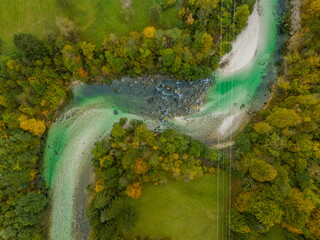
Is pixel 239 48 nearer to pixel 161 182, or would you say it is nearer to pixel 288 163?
pixel 288 163

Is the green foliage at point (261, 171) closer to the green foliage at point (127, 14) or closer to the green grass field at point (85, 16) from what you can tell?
the green grass field at point (85, 16)

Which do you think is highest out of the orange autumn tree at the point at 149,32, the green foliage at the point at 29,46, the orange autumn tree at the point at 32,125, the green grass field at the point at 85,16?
the green grass field at the point at 85,16

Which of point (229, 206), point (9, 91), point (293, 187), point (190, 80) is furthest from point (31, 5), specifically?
point (293, 187)

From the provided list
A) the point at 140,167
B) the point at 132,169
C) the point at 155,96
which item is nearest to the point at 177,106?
the point at 155,96

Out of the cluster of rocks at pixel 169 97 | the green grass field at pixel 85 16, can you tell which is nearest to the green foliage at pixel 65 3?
the green grass field at pixel 85 16

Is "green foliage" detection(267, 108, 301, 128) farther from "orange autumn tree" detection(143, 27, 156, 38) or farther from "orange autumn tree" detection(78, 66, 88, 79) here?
"orange autumn tree" detection(78, 66, 88, 79)

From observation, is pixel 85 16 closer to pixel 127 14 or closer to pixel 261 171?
pixel 127 14
